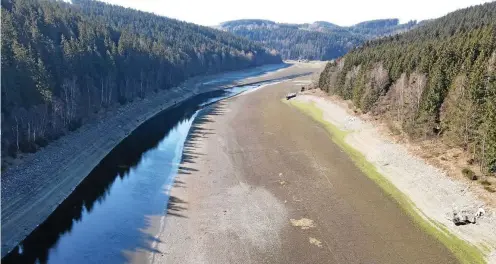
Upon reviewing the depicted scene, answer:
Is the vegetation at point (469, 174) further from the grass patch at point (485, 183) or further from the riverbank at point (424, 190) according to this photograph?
the riverbank at point (424, 190)

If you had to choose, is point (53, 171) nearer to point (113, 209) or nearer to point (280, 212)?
point (113, 209)

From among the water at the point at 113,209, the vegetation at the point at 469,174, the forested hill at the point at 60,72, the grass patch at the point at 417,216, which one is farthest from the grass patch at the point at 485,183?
the forested hill at the point at 60,72

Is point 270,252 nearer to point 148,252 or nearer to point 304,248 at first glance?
point 304,248

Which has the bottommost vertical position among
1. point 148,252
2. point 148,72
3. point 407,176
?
point 148,252

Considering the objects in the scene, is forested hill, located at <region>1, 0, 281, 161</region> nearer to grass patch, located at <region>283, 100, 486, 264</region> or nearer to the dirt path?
the dirt path

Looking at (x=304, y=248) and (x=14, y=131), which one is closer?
(x=304, y=248)

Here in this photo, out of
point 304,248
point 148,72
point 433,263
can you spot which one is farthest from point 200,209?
point 148,72

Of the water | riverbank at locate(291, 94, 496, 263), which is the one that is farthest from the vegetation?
the water
